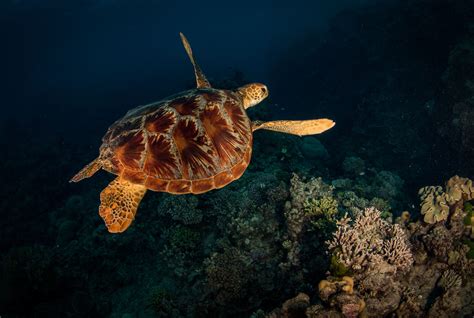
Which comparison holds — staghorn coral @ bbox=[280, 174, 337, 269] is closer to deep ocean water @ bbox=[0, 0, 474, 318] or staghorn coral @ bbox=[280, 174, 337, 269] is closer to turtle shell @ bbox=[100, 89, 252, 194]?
deep ocean water @ bbox=[0, 0, 474, 318]

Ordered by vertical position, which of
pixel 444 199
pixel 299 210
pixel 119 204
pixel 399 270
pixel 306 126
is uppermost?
pixel 306 126

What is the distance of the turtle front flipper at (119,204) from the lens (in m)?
3.35

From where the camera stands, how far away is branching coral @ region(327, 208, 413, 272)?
3008mm

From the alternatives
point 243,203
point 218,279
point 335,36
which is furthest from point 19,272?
point 335,36

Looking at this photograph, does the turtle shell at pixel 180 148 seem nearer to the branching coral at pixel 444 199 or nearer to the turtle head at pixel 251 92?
the turtle head at pixel 251 92

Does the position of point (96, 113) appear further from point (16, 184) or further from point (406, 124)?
point (406, 124)

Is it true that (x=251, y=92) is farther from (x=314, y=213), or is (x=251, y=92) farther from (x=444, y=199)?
(x=444, y=199)

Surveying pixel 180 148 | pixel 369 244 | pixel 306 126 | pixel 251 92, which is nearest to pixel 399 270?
pixel 369 244

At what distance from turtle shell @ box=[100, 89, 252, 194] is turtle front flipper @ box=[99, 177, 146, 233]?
25cm

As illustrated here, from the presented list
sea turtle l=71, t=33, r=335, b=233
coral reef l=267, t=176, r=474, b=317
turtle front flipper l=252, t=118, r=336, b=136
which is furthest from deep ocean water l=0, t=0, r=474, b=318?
sea turtle l=71, t=33, r=335, b=233

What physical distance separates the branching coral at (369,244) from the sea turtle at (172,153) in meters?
1.50

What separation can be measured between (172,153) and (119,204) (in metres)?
0.97

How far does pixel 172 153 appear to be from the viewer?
356cm

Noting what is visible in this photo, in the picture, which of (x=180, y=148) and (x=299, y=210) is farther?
(x=299, y=210)
